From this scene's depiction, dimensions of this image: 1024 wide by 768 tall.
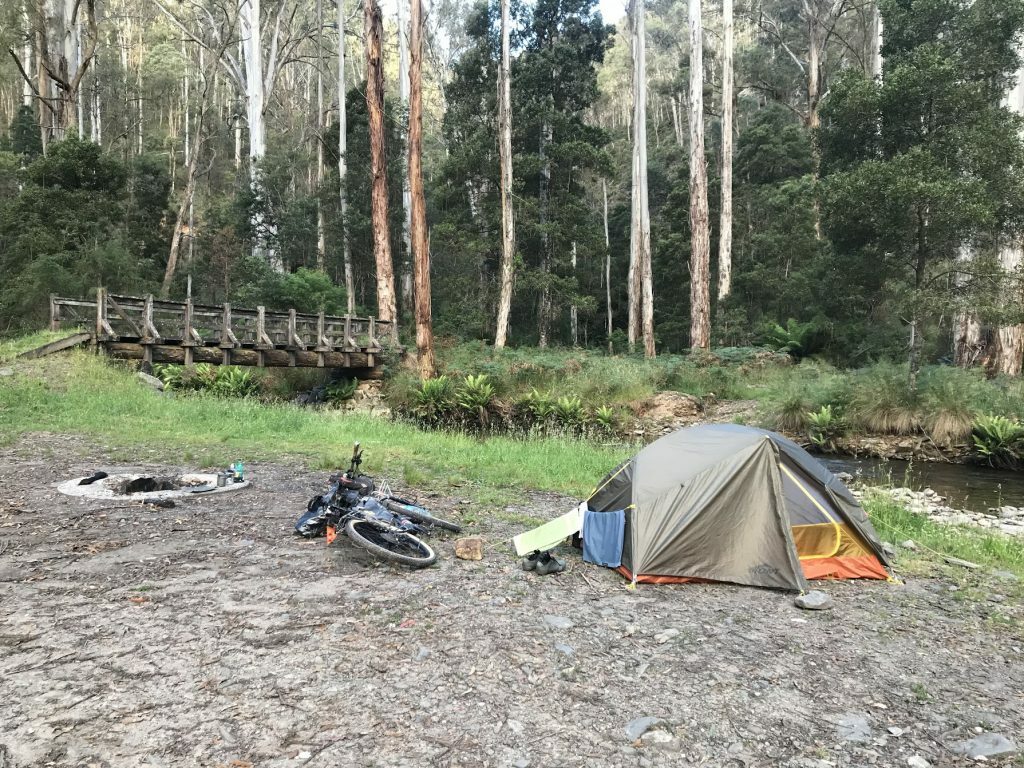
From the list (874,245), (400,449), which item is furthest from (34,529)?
(874,245)

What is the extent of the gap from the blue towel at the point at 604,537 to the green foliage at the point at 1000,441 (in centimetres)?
1063

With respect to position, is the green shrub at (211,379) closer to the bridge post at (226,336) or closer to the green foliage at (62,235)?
the bridge post at (226,336)

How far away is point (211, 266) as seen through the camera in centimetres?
2886

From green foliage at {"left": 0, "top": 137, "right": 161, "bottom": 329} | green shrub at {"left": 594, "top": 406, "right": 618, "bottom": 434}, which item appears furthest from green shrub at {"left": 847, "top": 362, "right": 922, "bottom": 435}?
green foliage at {"left": 0, "top": 137, "right": 161, "bottom": 329}

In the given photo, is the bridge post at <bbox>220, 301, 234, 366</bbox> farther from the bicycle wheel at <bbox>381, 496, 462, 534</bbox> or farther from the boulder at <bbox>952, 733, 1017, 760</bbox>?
the boulder at <bbox>952, 733, 1017, 760</bbox>

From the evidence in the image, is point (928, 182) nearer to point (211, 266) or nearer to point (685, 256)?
point (685, 256)

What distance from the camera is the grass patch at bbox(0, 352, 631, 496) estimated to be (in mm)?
8828

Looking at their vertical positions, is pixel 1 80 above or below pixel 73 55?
above

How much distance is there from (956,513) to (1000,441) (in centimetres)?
457

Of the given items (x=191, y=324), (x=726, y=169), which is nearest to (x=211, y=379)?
(x=191, y=324)

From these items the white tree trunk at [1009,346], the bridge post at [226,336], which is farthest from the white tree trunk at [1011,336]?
the bridge post at [226,336]

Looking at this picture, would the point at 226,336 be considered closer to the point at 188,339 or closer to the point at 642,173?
the point at 188,339

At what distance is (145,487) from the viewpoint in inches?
259

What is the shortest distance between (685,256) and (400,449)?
74.7 feet
